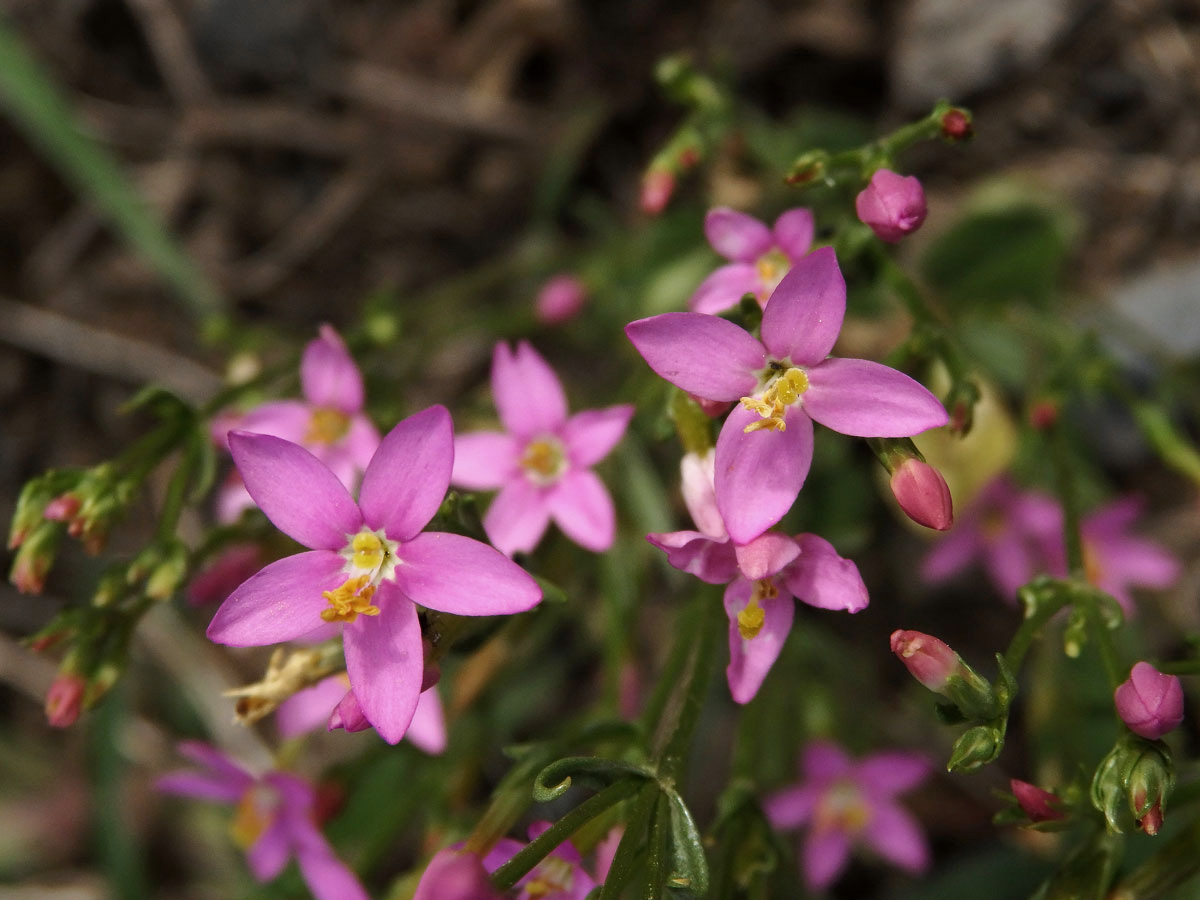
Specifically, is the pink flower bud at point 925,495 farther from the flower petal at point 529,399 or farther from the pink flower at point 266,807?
the pink flower at point 266,807

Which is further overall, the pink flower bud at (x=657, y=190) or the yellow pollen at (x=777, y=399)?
the pink flower bud at (x=657, y=190)

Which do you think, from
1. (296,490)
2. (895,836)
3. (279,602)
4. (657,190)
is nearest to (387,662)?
(279,602)

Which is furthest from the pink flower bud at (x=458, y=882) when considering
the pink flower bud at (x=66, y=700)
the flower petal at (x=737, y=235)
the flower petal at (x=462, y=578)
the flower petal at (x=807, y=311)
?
the flower petal at (x=737, y=235)

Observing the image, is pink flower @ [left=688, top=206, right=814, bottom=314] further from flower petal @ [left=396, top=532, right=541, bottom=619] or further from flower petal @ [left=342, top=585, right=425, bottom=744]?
flower petal @ [left=342, top=585, right=425, bottom=744]

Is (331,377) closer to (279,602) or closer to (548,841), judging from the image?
(279,602)

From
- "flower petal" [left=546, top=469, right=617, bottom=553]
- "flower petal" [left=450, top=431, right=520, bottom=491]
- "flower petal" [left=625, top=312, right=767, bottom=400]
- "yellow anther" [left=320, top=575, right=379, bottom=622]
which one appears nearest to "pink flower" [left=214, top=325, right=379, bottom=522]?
"flower petal" [left=450, top=431, right=520, bottom=491]

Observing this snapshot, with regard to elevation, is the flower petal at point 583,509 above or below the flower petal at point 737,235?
below
